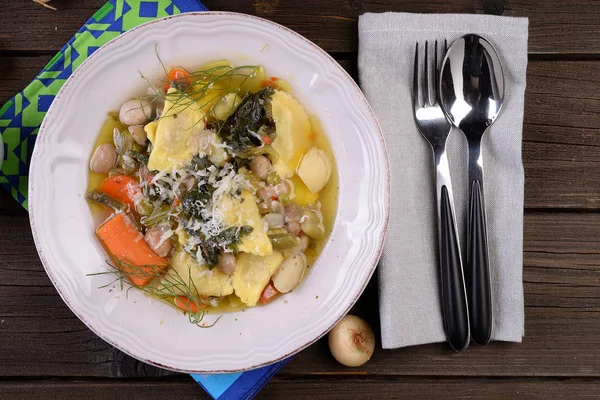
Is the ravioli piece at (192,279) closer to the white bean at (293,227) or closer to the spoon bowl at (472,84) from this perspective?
the white bean at (293,227)

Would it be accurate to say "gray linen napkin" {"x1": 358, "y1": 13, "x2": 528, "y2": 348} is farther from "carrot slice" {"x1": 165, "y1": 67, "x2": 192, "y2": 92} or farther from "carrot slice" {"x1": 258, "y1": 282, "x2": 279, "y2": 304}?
"carrot slice" {"x1": 165, "y1": 67, "x2": 192, "y2": 92}

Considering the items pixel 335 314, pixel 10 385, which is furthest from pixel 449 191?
pixel 10 385

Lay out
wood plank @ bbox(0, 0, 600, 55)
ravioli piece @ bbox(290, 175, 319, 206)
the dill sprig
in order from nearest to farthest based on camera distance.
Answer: the dill sprig < ravioli piece @ bbox(290, 175, 319, 206) < wood plank @ bbox(0, 0, 600, 55)

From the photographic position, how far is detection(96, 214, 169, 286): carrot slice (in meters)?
2.51

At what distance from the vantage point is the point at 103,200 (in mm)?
2531

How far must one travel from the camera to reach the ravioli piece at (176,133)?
2473 millimetres

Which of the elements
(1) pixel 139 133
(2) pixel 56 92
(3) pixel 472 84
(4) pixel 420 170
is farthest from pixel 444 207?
(2) pixel 56 92

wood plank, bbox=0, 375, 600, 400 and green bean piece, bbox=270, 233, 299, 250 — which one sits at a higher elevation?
green bean piece, bbox=270, 233, 299, 250

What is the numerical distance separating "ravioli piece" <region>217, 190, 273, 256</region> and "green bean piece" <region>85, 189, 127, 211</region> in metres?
0.50

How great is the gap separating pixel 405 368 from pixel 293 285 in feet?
2.80

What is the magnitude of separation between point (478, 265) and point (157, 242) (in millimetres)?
1595

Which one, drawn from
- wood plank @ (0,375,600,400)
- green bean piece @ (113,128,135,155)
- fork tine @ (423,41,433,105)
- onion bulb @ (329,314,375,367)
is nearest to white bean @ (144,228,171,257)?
green bean piece @ (113,128,135,155)

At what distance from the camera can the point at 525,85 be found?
2.81 meters

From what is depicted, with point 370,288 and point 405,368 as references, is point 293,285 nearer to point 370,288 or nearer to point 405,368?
point 370,288
